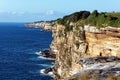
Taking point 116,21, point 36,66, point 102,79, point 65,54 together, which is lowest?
point 36,66

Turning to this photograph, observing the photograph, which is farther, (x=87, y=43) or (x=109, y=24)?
(x=87, y=43)

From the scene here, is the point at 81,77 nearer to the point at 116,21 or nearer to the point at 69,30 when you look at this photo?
the point at 116,21

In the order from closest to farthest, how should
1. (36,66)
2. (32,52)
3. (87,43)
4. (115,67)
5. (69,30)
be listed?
(115,67)
(87,43)
(69,30)
(36,66)
(32,52)

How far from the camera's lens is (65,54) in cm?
9906

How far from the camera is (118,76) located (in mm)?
33719

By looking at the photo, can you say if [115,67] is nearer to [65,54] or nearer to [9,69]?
[65,54]

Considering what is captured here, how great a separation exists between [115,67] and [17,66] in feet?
318

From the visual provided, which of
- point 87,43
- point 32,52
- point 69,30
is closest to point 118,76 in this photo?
point 87,43

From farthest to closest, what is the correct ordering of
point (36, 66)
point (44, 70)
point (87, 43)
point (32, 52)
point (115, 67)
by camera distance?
1. point (32, 52)
2. point (36, 66)
3. point (44, 70)
4. point (87, 43)
5. point (115, 67)

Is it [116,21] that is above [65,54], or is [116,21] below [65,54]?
above

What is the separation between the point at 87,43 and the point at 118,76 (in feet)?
133

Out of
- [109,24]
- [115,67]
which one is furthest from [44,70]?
[115,67]

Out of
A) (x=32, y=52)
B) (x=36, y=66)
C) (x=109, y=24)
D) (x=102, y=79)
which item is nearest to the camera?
(x=102, y=79)

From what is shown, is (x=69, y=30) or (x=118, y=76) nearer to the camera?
(x=118, y=76)
